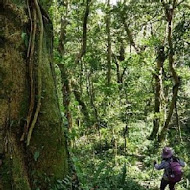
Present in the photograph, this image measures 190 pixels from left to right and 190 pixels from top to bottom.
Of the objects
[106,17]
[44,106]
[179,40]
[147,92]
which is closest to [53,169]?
[44,106]

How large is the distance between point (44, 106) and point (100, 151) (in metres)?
11.4

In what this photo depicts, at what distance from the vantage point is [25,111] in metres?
3.15

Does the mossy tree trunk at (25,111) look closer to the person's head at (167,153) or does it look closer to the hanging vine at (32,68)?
the hanging vine at (32,68)

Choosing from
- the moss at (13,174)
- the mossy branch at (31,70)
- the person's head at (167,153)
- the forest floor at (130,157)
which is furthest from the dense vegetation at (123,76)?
the moss at (13,174)

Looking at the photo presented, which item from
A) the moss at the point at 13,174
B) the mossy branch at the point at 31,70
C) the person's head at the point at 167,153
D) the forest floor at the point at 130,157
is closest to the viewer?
the moss at the point at 13,174

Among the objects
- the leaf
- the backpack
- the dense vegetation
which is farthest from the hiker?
the leaf

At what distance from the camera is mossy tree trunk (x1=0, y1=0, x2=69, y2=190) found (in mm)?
2984

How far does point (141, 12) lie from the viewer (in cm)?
1120

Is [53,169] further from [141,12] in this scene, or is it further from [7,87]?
[141,12]

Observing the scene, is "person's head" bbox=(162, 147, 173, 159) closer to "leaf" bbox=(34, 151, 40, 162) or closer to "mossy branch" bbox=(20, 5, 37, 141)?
"leaf" bbox=(34, 151, 40, 162)

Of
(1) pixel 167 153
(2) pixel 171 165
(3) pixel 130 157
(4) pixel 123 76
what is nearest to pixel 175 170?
(2) pixel 171 165

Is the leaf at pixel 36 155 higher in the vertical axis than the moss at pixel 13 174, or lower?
higher

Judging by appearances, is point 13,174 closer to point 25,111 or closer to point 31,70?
point 25,111

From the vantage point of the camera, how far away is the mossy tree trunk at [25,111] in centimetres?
298
